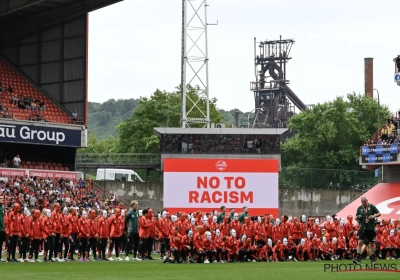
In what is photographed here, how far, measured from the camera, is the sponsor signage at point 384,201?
157 ft

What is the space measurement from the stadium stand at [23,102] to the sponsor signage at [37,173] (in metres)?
3.59

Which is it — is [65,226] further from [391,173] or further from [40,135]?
[391,173]

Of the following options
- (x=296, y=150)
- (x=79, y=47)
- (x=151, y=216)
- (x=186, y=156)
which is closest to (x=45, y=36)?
(x=79, y=47)

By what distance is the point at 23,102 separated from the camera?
5634 centimetres

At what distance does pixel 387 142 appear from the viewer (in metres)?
51.7

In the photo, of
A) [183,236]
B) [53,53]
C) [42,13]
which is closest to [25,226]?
[183,236]

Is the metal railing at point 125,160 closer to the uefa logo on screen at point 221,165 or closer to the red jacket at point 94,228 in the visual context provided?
the uefa logo on screen at point 221,165

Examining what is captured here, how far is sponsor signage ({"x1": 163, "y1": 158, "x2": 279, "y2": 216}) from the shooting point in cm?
5000

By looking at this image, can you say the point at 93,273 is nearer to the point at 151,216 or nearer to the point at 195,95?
the point at 151,216

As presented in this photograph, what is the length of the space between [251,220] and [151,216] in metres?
3.52

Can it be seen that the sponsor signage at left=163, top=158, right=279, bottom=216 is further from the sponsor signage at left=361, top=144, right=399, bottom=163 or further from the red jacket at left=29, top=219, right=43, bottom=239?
the red jacket at left=29, top=219, right=43, bottom=239

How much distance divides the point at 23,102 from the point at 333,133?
3611 centimetres

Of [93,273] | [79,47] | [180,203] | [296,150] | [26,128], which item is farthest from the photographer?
[296,150]

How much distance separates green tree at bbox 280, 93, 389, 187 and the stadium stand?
31.0 meters
